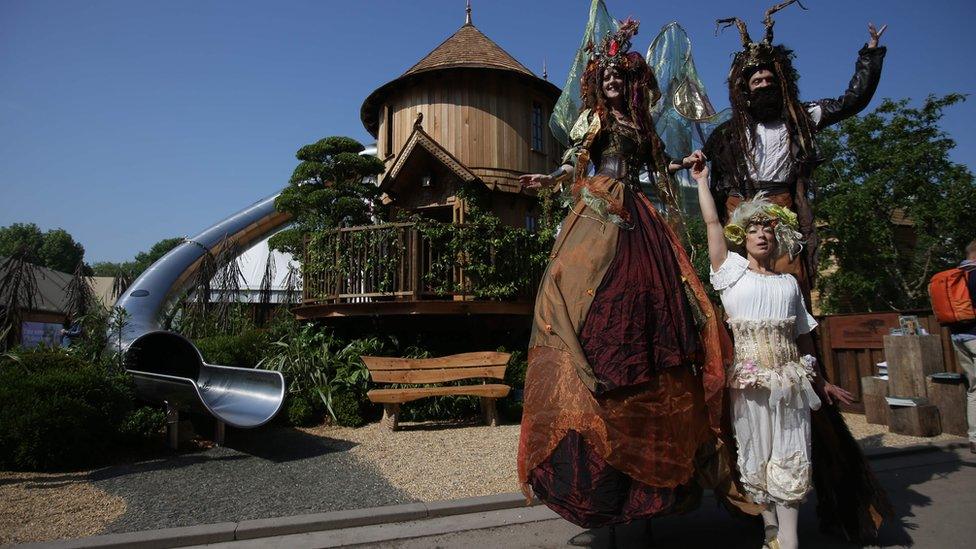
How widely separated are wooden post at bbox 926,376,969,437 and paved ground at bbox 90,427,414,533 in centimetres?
642

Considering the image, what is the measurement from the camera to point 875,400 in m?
7.74

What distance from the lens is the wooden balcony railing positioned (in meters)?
9.52

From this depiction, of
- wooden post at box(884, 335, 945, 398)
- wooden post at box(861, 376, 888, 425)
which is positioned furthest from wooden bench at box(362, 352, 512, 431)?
wooden post at box(884, 335, 945, 398)

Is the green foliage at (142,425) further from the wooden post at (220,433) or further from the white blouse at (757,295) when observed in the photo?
the white blouse at (757,295)

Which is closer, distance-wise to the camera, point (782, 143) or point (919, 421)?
point (782, 143)

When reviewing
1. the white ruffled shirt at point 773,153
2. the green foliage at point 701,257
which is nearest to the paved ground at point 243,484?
the white ruffled shirt at point 773,153

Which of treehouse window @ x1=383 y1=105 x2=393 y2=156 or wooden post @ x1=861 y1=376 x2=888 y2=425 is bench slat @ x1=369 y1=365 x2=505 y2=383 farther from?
treehouse window @ x1=383 y1=105 x2=393 y2=156

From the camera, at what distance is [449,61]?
13602 mm

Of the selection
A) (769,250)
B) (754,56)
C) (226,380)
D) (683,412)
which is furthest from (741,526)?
(226,380)

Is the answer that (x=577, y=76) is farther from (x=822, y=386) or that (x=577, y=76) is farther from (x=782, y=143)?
(x=822, y=386)

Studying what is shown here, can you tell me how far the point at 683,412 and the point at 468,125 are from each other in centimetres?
1166

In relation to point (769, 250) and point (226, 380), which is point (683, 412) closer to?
point (769, 250)

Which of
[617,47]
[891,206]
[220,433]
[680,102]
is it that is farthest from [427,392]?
[891,206]

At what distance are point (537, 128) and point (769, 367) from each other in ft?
40.6
